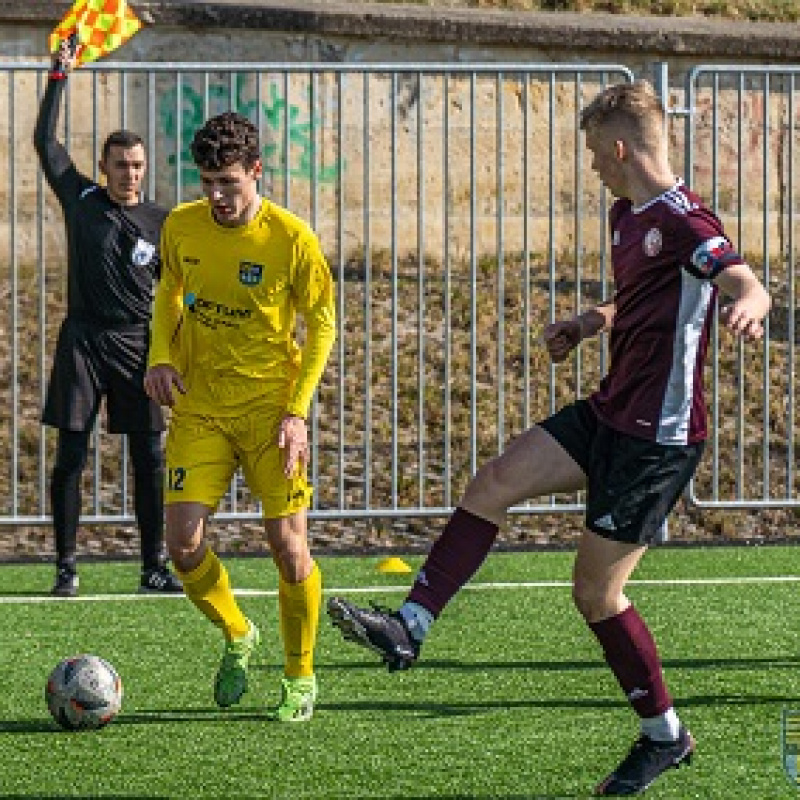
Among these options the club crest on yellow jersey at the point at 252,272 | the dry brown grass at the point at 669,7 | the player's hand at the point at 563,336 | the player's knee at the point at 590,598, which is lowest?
the player's knee at the point at 590,598

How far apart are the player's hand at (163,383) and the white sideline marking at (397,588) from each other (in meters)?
3.24

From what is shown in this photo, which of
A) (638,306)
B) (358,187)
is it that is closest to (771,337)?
(358,187)

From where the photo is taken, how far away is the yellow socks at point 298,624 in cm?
778

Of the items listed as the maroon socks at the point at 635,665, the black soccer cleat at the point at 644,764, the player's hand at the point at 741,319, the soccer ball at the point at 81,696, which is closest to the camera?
the player's hand at the point at 741,319

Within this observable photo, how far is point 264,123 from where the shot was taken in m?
13.3

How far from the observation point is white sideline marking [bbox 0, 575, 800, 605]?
10.8 m

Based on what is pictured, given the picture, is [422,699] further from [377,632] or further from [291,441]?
[377,632]

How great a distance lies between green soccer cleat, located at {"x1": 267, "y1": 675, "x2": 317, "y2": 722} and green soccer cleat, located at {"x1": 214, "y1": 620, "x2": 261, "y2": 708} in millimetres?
135

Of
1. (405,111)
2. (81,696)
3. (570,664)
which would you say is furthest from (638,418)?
(405,111)

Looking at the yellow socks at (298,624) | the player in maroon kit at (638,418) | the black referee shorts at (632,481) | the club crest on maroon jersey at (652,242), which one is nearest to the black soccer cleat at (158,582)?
the yellow socks at (298,624)

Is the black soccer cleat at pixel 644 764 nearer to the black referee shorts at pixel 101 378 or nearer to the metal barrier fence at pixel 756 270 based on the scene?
the black referee shorts at pixel 101 378

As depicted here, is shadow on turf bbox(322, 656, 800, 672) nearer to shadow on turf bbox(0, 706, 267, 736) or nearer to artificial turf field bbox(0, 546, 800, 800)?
artificial turf field bbox(0, 546, 800, 800)

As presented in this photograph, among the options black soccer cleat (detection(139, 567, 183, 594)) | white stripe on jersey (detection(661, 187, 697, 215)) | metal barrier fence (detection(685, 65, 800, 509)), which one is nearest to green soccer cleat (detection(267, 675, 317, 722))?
white stripe on jersey (detection(661, 187, 697, 215))

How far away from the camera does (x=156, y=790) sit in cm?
653
